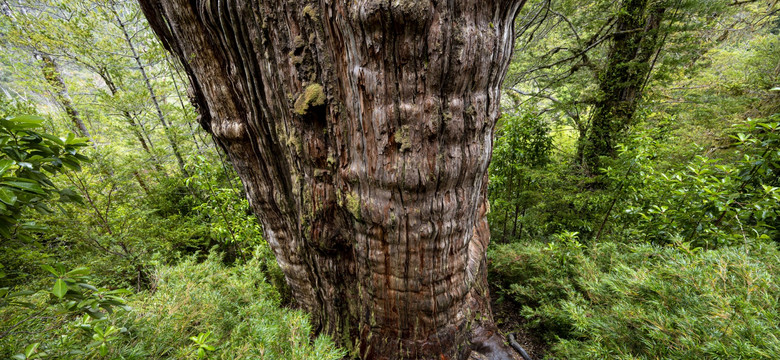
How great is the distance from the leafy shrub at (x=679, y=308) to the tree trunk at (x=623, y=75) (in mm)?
1723

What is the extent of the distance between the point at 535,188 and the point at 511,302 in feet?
5.82

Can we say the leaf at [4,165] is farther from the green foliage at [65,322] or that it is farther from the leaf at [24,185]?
the green foliage at [65,322]

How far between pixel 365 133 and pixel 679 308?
2.26 meters

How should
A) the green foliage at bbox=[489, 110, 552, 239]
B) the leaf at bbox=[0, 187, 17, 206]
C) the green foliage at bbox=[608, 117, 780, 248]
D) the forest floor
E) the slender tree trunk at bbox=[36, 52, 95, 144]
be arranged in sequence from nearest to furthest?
the leaf at bbox=[0, 187, 17, 206] < the green foliage at bbox=[608, 117, 780, 248] < the forest floor < the green foliage at bbox=[489, 110, 552, 239] < the slender tree trunk at bbox=[36, 52, 95, 144]

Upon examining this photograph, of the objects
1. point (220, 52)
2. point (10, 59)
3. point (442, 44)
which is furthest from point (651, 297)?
point (10, 59)

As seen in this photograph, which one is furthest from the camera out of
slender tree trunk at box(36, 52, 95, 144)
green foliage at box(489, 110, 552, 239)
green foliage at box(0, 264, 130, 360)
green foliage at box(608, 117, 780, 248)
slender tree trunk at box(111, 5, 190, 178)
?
slender tree trunk at box(36, 52, 95, 144)

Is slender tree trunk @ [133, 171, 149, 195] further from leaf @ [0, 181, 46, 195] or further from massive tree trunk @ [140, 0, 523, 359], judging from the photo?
leaf @ [0, 181, 46, 195]

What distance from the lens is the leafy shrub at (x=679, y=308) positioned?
1294mm

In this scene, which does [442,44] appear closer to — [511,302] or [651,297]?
[651,297]

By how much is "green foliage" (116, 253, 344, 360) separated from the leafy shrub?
1888 mm

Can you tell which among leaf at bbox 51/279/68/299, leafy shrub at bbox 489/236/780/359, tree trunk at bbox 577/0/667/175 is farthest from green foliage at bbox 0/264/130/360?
tree trunk at bbox 577/0/667/175

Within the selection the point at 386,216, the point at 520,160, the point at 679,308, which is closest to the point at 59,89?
the point at 386,216

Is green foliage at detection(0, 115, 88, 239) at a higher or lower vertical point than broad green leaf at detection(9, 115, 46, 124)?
lower

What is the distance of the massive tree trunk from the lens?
127cm
